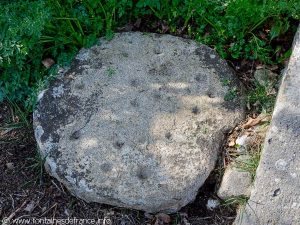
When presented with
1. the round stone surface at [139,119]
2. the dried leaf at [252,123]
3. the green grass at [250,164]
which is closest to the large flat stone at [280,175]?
the green grass at [250,164]

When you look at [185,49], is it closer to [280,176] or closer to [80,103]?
[80,103]

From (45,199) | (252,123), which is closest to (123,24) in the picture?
(252,123)

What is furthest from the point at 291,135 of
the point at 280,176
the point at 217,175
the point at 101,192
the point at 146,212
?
the point at 101,192

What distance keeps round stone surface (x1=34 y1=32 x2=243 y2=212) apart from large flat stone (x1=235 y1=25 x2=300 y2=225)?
0.37 m

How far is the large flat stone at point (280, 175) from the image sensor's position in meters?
3.14

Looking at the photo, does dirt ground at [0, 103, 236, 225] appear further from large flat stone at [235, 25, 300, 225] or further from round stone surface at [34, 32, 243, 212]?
large flat stone at [235, 25, 300, 225]

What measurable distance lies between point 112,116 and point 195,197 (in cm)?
85

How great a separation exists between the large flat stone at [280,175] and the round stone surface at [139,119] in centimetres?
37

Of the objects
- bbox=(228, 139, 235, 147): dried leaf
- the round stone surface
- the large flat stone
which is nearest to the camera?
the large flat stone

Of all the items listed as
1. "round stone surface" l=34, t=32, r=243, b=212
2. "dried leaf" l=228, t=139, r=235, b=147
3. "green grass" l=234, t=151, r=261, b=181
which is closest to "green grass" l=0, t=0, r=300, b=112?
"round stone surface" l=34, t=32, r=243, b=212

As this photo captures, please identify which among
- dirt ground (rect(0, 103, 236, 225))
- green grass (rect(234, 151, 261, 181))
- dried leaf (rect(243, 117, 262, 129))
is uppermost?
dried leaf (rect(243, 117, 262, 129))

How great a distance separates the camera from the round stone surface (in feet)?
10.9

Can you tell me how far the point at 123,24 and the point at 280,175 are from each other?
1.83 meters

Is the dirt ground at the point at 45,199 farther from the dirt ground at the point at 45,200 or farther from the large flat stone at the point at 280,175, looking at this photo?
the large flat stone at the point at 280,175
